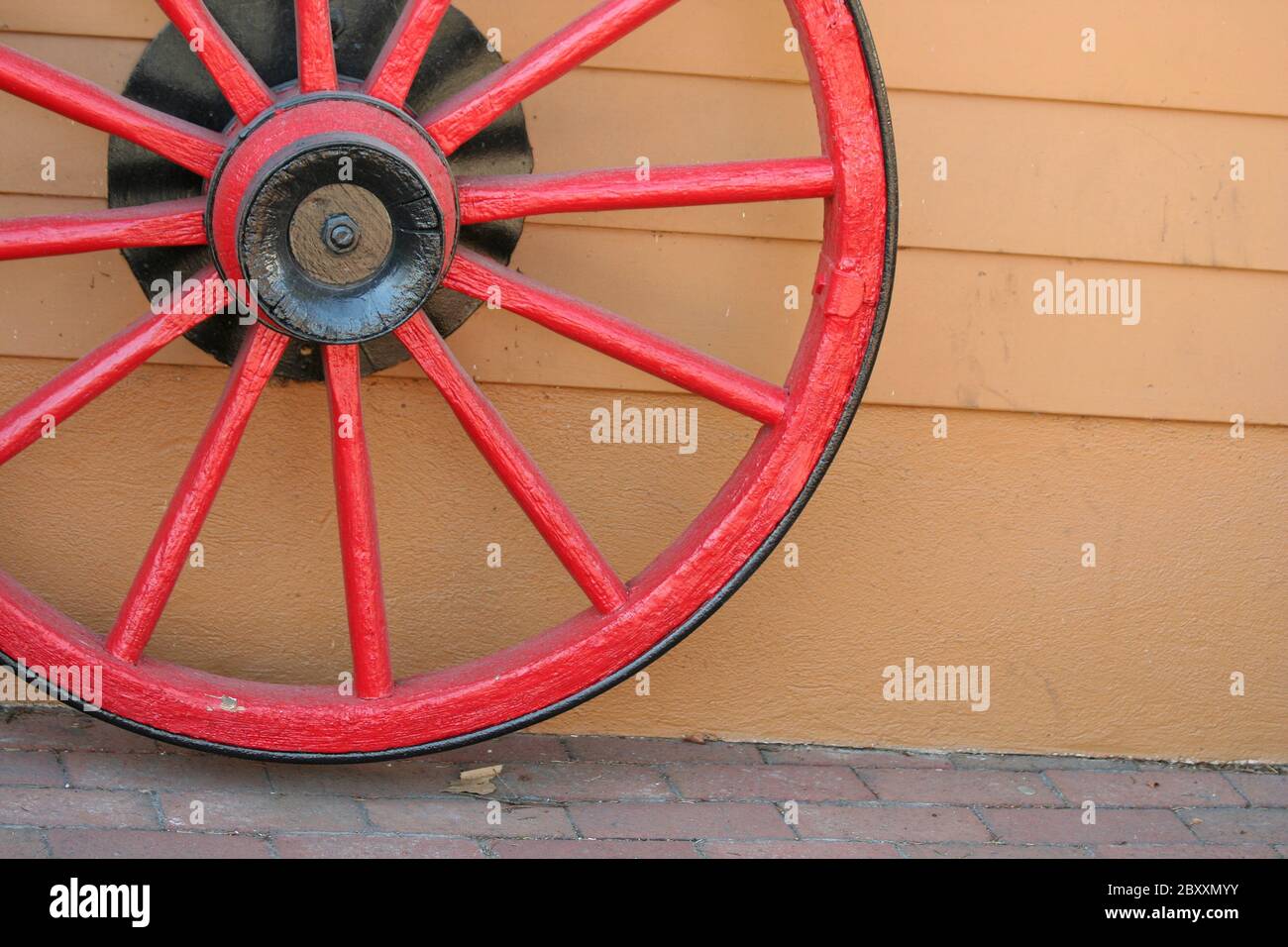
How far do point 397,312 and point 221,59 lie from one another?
437 millimetres

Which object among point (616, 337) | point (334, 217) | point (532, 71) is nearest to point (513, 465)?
point (616, 337)

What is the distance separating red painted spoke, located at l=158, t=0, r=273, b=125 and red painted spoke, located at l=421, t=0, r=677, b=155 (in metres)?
0.25

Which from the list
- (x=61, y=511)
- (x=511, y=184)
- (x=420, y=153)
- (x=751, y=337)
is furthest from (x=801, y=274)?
(x=61, y=511)

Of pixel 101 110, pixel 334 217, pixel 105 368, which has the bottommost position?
pixel 105 368

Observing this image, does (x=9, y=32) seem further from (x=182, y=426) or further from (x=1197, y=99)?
(x=1197, y=99)

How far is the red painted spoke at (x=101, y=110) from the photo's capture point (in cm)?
220

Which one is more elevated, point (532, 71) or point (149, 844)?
point (532, 71)

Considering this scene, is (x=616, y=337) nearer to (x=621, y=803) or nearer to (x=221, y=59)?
(x=221, y=59)

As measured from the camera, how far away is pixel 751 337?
2676mm

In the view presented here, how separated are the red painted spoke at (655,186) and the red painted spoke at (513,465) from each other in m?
0.20

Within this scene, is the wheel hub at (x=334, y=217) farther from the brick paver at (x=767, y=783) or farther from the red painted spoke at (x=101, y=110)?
the brick paver at (x=767, y=783)

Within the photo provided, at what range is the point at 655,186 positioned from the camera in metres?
2.29

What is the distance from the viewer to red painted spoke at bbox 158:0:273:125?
218 centimetres

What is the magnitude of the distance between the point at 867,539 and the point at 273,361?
113cm
